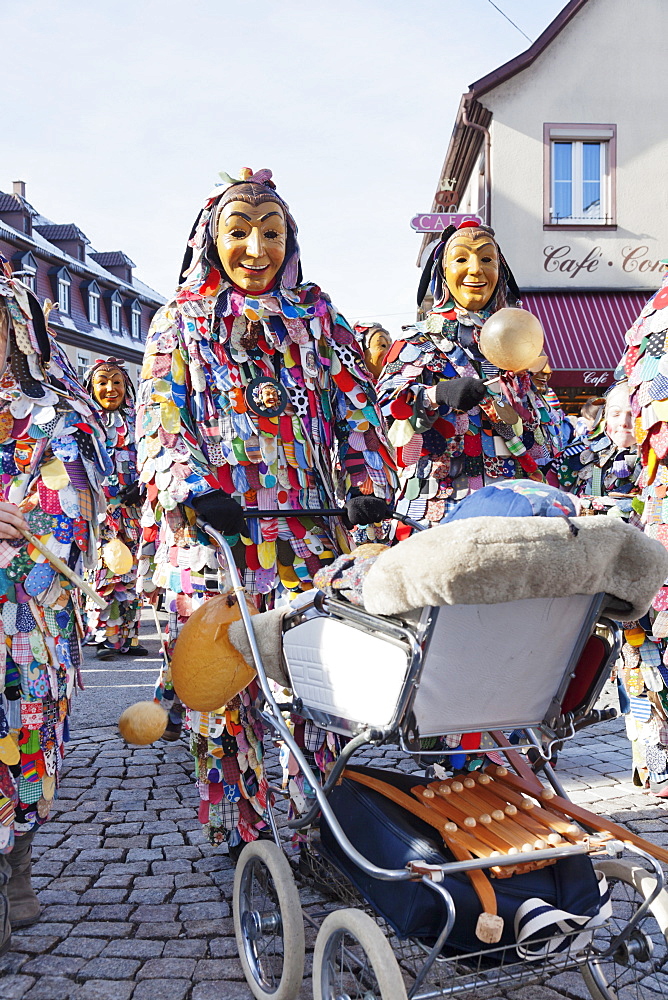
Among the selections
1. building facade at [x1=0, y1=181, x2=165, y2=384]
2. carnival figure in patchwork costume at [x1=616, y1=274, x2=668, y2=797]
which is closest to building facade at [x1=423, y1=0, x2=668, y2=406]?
building facade at [x1=0, y1=181, x2=165, y2=384]

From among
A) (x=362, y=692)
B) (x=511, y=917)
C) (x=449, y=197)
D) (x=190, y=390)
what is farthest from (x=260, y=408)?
(x=449, y=197)

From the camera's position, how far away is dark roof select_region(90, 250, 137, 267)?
101 ft

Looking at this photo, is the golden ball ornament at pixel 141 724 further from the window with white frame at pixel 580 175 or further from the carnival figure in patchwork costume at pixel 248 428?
the window with white frame at pixel 580 175

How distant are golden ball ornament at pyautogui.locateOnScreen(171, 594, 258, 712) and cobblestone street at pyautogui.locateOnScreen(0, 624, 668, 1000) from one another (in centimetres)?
73

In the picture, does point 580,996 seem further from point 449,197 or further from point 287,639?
point 449,197

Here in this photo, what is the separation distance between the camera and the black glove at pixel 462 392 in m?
3.63

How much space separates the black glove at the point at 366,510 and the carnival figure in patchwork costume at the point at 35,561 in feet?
2.92

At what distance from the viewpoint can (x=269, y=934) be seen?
236cm

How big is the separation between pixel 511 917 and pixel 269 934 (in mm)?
763

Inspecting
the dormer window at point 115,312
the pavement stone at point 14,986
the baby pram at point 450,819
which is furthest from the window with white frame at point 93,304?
the baby pram at point 450,819

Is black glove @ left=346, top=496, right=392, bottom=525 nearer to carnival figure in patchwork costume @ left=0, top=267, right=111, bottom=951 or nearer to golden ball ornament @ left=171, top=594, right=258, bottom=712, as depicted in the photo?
golden ball ornament @ left=171, top=594, right=258, bottom=712

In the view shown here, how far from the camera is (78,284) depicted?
87.6 feet

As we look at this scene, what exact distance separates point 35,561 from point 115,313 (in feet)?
89.9

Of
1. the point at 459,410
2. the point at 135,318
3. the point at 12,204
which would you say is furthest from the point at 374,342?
the point at 135,318
